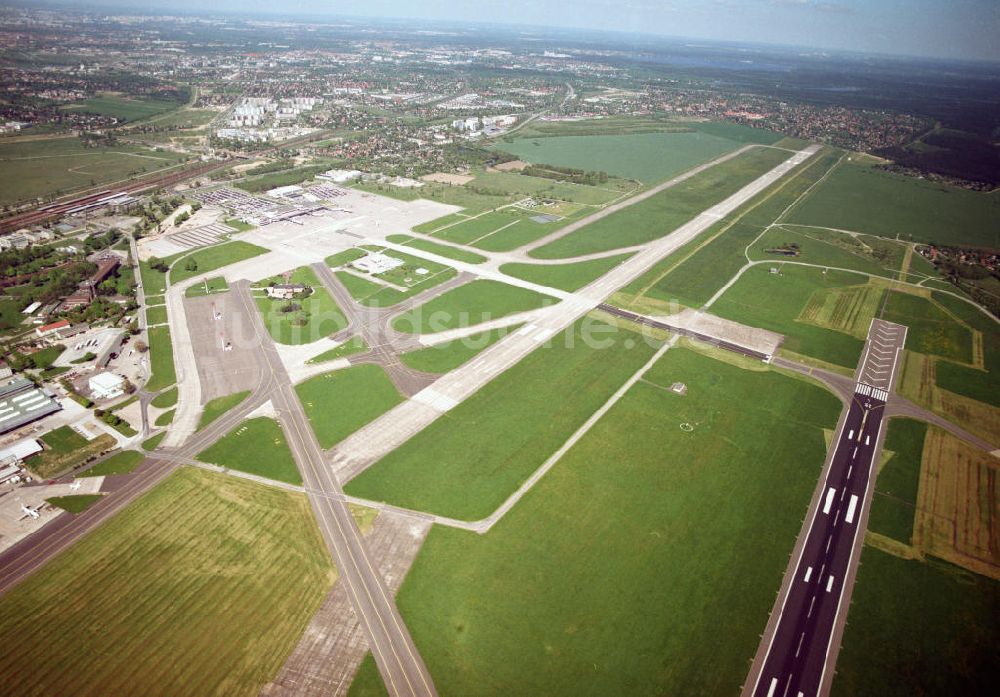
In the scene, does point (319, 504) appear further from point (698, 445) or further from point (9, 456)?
point (698, 445)

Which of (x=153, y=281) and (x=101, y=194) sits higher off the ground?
(x=153, y=281)

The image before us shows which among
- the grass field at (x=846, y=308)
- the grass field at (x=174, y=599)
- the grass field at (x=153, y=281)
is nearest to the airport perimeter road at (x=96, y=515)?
the grass field at (x=174, y=599)

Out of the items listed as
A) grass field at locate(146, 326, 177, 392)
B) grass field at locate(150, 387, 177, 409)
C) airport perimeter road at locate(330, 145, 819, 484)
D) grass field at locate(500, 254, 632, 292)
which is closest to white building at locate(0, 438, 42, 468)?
grass field at locate(150, 387, 177, 409)

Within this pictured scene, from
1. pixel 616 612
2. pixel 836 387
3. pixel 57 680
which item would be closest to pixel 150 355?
pixel 57 680

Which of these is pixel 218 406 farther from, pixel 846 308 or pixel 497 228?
pixel 846 308

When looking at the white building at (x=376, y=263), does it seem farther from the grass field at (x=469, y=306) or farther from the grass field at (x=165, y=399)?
the grass field at (x=165, y=399)

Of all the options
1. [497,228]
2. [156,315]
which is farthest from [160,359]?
[497,228]

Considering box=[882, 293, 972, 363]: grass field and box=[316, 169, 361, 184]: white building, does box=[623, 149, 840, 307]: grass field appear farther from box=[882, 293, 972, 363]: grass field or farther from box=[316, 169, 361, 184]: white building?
box=[316, 169, 361, 184]: white building
